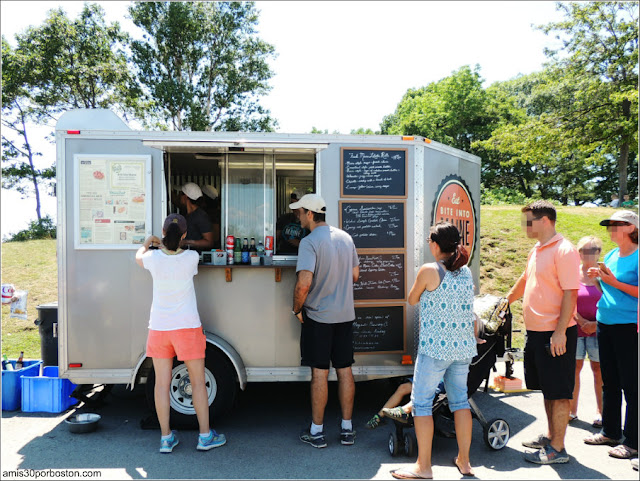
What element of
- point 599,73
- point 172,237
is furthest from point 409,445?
point 599,73

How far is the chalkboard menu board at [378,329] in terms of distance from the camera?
14.7 ft

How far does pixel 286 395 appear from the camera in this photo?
17.9 ft

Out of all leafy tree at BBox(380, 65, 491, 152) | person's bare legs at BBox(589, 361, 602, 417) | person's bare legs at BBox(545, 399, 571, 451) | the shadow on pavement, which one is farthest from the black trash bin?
leafy tree at BBox(380, 65, 491, 152)

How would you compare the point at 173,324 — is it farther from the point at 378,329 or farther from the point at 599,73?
the point at 599,73

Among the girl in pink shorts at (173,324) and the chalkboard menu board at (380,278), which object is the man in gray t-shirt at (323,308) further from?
the girl in pink shorts at (173,324)

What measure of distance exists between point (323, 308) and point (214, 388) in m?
1.29

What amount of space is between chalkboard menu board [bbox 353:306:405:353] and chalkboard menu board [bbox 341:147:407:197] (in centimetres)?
109

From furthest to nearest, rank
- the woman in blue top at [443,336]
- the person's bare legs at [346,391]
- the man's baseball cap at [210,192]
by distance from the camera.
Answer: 1. the man's baseball cap at [210,192]
2. the person's bare legs at [346,391]
3. the woman in blue top at [443,336]

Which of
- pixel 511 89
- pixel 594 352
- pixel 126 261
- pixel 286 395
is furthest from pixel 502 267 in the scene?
pixel 511 89

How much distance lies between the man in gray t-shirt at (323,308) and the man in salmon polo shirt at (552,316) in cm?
145

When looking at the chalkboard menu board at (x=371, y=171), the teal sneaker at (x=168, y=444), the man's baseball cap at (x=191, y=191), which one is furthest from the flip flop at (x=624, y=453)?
the man's baseball cap at (x=191, y=191)

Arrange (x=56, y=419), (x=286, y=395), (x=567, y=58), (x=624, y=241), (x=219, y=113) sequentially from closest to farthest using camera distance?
(x=624, y=241)
(x=56, y=419)
(x=286, y=395)
(x=567, y=58)
(x=219, y=113)

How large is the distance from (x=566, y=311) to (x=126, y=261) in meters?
3.67

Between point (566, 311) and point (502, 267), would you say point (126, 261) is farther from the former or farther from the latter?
point (502, 267)
